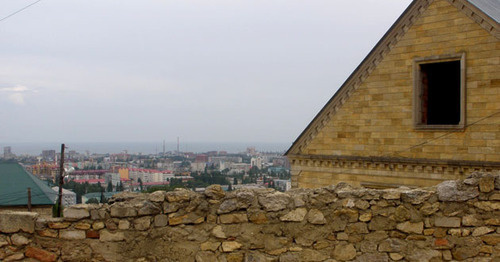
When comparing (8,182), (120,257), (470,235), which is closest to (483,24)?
(470,235)

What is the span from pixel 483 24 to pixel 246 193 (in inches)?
380

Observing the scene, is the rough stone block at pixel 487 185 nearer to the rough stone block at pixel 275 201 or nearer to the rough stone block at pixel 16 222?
the rough stone block at pixel 275 201

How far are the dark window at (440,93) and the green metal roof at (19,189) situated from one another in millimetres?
24221

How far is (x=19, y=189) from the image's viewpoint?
3334cm

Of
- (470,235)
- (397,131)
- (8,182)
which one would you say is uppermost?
(397,131)

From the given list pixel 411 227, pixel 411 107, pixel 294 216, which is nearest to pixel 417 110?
pixel 411 107

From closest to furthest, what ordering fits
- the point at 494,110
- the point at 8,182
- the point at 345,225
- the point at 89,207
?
the point at 89,207
the point at 345,225
the point at 494,110
the point at 8,182

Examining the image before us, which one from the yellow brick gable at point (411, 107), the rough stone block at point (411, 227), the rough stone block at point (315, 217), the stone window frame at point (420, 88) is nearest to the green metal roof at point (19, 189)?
the yellow brick gable at point (411, 107)

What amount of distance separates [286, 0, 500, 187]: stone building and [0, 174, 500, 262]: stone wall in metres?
6.99

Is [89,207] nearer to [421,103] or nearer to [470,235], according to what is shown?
[470,235]

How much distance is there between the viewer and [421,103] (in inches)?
528

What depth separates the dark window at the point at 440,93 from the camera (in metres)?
13.5

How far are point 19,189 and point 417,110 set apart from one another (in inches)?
1161

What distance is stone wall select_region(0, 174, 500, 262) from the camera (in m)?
5.36
